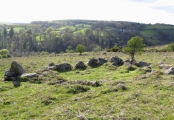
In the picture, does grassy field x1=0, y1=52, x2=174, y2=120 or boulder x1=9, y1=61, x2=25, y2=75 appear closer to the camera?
grassy field x1=0, y1=52, x2=174, y2=120

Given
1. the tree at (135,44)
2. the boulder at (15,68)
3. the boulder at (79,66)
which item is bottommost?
the boulder at (79,66)

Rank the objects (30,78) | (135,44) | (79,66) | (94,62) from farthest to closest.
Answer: (135,44) < (94,62) < (79,66) < (30,78)

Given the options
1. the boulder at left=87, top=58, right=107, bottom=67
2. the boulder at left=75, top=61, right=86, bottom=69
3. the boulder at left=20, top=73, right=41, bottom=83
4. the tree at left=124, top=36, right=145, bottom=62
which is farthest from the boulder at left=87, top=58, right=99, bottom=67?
the boulder at left=20, top=73, right=41, bottom=83

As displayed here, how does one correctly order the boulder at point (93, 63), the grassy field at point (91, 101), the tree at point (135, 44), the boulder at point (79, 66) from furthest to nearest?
1. the tree at point (135, 44)
2. the boulder at point (93, 63)
3. the boulder at point (79, 66)
4. the grassy field at point (91, 101)

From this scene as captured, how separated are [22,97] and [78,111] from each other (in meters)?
6.57

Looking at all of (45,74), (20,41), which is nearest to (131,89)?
(45,74)

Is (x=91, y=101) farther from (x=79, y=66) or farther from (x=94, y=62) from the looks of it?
(x=94, y=62)

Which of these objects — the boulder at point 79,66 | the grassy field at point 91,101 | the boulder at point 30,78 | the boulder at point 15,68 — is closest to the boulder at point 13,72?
the boulder at point 15,68

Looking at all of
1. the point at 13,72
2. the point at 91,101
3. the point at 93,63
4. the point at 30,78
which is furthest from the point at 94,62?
the point at 91,101

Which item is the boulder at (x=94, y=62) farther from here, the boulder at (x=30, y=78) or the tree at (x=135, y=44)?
the boulder at (x=30, y=78)

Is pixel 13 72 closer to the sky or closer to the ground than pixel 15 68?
closer to the ground

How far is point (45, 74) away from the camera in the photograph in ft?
87.9

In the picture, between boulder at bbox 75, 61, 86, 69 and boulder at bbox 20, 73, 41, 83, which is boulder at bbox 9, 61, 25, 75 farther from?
boulder at bbox 75, 61, 86, 69

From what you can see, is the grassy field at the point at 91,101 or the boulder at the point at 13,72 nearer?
the grassy field at the point at 91,101
